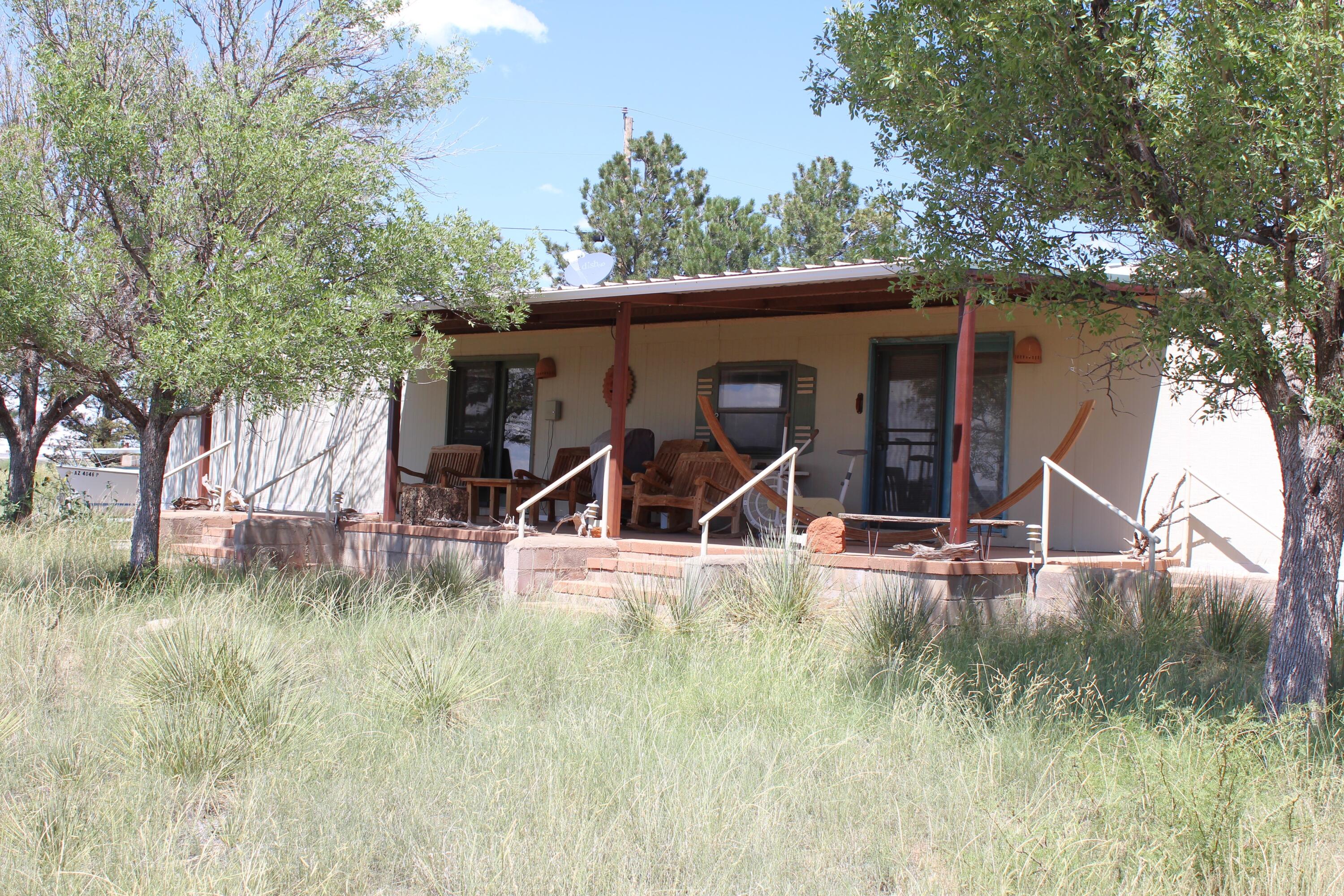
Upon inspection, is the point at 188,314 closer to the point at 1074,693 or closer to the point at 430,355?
the point at 430,355

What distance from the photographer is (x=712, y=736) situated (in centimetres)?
411

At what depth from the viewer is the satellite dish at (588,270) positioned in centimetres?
934

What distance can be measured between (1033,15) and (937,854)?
9.95ft

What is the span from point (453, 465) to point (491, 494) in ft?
4.21

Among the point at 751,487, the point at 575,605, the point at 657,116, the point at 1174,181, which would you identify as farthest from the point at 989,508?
the point at 657,116

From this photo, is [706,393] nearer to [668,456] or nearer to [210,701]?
[668,456]

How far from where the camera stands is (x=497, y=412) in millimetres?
12086

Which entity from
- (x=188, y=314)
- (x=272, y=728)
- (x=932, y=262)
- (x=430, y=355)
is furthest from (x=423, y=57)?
(x=272, y=728)

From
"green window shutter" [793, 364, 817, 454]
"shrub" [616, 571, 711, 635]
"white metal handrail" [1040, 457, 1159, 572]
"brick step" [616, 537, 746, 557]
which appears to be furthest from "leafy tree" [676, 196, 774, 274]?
"shrub" [616, 571, 711, 635]

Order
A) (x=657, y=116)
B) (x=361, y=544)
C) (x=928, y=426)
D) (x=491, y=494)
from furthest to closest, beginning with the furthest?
1. (x=657, y=116)
2. (x=491, y=494)
3. (x=361, y=544)
4. (x=928, y=426)

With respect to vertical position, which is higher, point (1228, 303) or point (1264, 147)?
point (1264, 147)

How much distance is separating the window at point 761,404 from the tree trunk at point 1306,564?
5.76 m

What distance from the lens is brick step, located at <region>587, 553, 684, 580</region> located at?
7.64m

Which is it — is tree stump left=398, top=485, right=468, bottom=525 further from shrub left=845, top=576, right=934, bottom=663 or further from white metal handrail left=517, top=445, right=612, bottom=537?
shrub left=845, top=576, right=934, bottom=663
